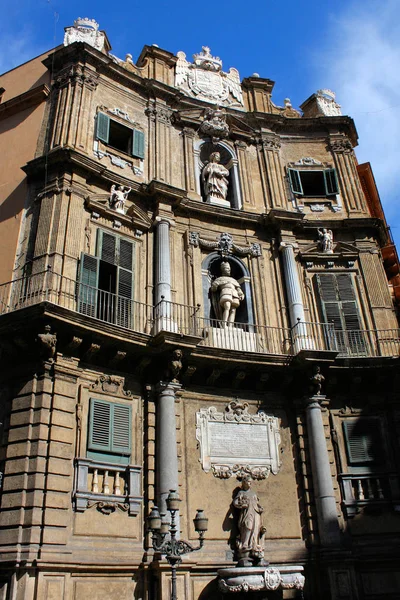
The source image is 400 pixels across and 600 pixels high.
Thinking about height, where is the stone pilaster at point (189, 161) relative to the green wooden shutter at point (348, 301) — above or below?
above

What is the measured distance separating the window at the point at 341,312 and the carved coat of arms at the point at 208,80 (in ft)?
24.6

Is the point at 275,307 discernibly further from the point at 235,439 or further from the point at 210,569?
the point at 210,569

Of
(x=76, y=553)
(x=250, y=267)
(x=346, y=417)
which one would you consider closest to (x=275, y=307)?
(x=250, y=267)

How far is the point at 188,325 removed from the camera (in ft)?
47.8

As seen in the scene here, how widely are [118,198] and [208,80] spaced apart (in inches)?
299

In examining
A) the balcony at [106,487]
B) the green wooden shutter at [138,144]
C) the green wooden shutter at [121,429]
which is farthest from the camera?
the green wooden shutter at [138,144]

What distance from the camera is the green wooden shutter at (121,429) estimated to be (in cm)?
1213

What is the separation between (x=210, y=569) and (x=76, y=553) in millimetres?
2964

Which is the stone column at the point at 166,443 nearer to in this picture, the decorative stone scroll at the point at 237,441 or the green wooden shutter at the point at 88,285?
the decorative stone scroll at the point at 237,441

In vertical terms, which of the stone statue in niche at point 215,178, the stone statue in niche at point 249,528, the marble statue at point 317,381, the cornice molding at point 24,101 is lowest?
the stone statue in niche at point 249,528

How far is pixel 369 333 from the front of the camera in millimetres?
16016

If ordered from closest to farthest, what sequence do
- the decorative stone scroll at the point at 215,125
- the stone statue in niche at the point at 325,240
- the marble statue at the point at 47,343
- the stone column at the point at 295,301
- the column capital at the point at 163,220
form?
the marble statue at the point at 47,343 → the stone column at the point at 295,301 → the column capital at the point at 163,220 → the stone statue in niche at the point at 325,240 → the decorative stone scroll at the point at 215,125

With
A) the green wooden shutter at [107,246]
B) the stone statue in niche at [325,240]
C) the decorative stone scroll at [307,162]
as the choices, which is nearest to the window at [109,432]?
the green wooden shutter at [107,246]

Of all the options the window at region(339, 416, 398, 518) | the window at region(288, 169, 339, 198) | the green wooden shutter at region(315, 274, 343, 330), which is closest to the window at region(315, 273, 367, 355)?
the green wooden shutter at region(315, 274, 343, 330)
